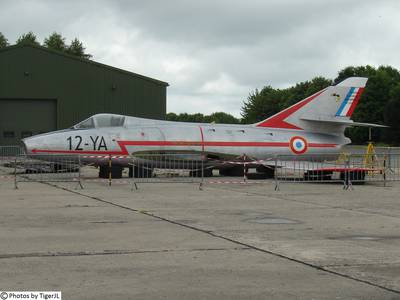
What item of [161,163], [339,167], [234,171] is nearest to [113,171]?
[161,163]

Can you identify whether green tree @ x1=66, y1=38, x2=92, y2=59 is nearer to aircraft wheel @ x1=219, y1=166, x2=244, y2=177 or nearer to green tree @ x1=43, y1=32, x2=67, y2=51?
green tree @ x1=43, y1=32, x2=67, y2=51

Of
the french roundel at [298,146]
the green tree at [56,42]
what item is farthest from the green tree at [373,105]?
the french roundel at [298,146]

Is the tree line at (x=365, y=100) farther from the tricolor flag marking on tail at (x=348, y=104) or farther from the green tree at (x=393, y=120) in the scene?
the tricolor flag marking on tail at (x=348, y=104)

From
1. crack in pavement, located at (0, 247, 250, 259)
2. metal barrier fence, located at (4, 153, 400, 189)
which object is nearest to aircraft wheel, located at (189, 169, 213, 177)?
metal barrier fence, located at (4, 153, 400, 189)

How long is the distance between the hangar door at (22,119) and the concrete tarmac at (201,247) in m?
25.3

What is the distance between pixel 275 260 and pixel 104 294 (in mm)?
2290

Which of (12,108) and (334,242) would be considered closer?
(334,242)

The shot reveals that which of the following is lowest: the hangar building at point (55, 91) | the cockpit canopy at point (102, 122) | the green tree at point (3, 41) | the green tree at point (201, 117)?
the cockpit canopy at point (102, 122)

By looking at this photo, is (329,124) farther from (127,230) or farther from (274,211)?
(127,230)

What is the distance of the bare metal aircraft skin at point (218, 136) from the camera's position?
21.1 metres

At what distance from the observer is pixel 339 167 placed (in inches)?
790

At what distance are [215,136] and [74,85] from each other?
63.1 ft

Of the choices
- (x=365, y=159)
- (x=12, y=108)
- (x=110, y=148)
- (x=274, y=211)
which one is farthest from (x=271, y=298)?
(x=12, y=108)

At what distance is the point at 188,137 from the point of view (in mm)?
22438
